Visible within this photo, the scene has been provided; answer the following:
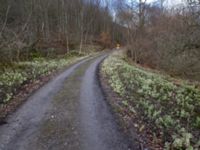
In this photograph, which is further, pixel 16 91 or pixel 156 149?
pixel 16 91

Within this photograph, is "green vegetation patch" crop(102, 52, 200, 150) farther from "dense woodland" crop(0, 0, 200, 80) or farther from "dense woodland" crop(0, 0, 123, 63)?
"dense woodland" crop(0, 0, 123, 63)

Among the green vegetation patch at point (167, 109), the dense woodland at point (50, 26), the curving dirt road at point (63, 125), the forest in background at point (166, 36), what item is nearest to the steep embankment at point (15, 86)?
the curving dirt road at point (63, 125)

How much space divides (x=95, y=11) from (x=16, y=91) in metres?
59.7

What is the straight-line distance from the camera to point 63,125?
939 cm

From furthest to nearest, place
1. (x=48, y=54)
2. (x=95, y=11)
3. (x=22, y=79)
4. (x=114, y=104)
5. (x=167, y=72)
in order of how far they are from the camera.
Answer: (x=95, y=11), (x=48, y=54), (x=167, y=72), (x=22, y=79), (x=114, y=104)

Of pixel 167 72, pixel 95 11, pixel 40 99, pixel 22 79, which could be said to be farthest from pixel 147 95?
pixel 95 11

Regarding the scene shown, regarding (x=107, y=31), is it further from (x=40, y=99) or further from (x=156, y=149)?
(x=156, y=149)

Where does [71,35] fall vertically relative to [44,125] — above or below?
above

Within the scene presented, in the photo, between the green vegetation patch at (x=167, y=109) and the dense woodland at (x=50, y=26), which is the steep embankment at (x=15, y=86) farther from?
the green vegetation patch at (x=167, y=109)

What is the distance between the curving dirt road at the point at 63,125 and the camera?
7.89 metres

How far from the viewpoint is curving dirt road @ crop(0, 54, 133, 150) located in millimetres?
7887

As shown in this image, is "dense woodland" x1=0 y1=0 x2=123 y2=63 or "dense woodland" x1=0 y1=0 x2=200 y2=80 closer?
"dense woodland" x1=0 y1=0 x2=200 y2=80

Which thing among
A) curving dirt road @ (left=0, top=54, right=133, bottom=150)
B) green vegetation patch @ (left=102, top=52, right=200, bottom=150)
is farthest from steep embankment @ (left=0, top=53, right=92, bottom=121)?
green vegetation patch @ (left=102, top=52, right=200, bottom=150)

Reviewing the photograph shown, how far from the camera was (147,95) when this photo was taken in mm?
14086
